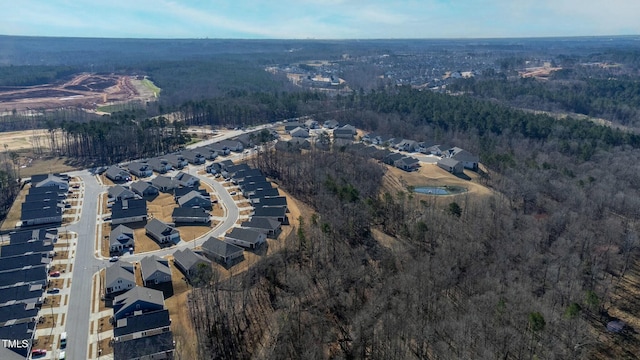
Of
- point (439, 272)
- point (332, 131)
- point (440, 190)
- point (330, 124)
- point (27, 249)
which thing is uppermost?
point (330, 124)

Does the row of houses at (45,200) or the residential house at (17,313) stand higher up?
the row of houses at (45,200)

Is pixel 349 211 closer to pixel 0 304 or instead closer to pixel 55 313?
pixel 55 313

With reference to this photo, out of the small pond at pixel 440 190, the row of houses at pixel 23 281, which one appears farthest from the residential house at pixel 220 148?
the small pond at pixel 440 190

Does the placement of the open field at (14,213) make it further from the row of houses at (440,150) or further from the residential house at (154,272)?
the row of houses at (440,150)

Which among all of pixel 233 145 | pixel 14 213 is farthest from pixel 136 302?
pixel 233 145

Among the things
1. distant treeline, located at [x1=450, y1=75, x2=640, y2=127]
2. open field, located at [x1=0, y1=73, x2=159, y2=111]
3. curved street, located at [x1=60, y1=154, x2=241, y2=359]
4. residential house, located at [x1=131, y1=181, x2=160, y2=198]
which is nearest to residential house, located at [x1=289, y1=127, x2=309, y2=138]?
curved street, located at [x1=60, y1=154, x2=241, y2=359]

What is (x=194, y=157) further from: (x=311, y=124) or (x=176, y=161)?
(x=311, y=124)
